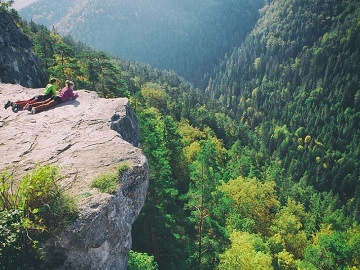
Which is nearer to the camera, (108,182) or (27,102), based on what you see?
(108,182)

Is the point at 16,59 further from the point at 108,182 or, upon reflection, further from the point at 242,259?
the point at 242,259

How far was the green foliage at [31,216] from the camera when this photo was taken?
856cm

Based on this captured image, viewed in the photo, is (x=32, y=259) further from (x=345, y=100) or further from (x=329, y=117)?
(x=345, y=100)

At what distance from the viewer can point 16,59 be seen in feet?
108

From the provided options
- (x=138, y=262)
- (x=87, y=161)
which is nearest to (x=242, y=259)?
(x=138, y=262)

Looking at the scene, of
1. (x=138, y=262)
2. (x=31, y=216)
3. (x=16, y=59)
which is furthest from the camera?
(x=16, y=59)

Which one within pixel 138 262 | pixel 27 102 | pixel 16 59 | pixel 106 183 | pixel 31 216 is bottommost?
pixel 138 262

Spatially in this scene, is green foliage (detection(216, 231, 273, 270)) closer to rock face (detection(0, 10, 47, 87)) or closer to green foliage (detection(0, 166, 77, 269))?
green foliage (detection(0, 166, 77, 269))

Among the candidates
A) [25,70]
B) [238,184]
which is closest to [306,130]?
[238,184]

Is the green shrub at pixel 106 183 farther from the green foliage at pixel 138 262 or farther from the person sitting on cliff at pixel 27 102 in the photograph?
the green foliage at pixel 138 262

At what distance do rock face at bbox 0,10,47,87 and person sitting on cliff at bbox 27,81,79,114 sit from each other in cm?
1510

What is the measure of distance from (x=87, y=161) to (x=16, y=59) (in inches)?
1062

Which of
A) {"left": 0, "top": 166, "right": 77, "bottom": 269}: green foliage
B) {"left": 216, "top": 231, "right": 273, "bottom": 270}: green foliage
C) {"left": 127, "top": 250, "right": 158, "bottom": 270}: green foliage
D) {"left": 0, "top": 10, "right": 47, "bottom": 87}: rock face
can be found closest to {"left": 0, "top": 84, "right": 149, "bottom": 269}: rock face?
{"left": 0, "top": 166, "right": 77, "bottom": 269}: green foliage

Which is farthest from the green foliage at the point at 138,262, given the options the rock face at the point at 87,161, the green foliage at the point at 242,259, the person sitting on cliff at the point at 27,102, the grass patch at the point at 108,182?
the person sitting on cliff at the point at 27,102
